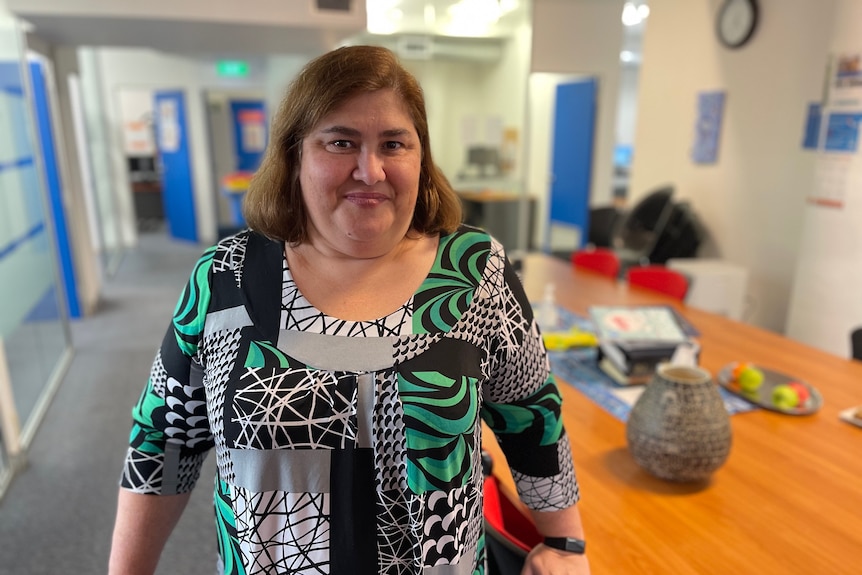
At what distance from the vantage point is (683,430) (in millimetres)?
1282

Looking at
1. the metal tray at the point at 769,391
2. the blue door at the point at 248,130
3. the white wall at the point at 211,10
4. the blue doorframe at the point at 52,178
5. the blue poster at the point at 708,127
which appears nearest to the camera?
the metal tray at the point at 769,391

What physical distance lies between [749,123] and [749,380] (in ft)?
11.0

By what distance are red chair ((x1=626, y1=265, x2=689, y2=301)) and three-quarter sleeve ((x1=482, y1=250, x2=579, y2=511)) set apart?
2.26 m

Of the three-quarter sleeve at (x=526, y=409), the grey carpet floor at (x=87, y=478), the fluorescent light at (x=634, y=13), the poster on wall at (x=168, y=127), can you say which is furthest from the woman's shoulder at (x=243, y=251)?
the poster on wall at (x=168, y=127)

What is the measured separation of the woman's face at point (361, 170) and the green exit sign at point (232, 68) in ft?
26.4

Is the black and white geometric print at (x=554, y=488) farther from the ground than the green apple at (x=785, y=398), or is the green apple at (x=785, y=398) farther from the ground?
the black and white geometric print at (x=554, y=488)

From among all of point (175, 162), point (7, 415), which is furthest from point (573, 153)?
point (7, 415)

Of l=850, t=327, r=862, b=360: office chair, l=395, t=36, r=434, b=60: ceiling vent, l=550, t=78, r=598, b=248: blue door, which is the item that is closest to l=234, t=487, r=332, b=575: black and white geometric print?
l=850, t=327, r=862, b=360: office chair

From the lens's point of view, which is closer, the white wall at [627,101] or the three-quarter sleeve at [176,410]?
the three-quarter sleeve at [176,410]

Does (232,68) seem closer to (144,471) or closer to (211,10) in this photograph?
(211,10)

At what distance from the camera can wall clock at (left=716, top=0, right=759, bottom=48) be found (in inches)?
170

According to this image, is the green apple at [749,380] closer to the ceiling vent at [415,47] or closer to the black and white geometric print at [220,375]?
the black and white geometric print at [220,375]

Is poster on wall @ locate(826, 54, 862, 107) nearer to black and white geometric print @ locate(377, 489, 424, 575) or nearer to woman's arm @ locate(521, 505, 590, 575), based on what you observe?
woman's arm @ locate(521, 505, 590, 575)

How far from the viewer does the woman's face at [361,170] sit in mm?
876
